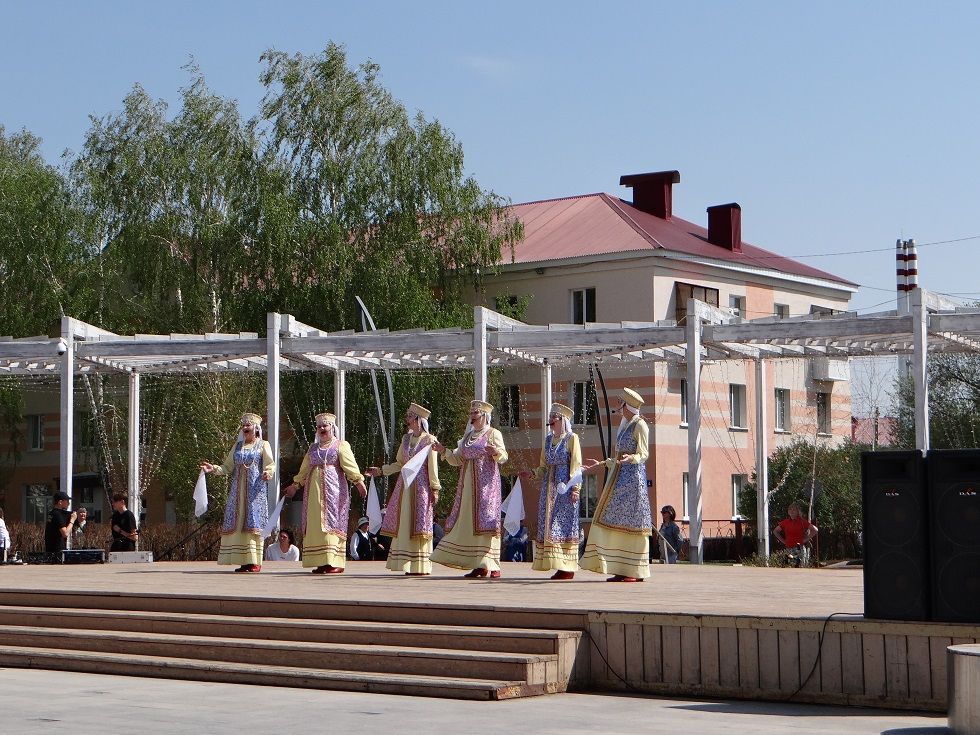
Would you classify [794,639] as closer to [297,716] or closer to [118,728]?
[297,716]

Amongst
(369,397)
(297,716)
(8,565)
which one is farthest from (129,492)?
(297,716)

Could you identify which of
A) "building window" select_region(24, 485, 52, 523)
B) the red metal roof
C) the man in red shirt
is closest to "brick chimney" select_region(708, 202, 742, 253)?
the red metal roof

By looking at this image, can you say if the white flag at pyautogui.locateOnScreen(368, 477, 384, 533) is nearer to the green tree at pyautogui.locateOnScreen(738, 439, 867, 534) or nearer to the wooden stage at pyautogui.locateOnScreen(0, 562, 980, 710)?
the wooden stage at pyautogui.locateOnScreen(0, 562, 980, 710)

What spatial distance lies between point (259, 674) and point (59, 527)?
35.5 ft

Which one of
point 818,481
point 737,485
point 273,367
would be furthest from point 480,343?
point 737,485

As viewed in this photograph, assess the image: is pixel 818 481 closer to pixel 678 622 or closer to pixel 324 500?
pixel 324 500

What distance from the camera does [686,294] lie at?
38906 millimetres

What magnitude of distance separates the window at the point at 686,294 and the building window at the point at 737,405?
247 centimetres

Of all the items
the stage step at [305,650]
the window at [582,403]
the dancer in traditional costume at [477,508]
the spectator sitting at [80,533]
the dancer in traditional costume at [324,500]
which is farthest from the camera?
the window at [582,403]

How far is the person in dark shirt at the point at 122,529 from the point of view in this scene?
20844mm

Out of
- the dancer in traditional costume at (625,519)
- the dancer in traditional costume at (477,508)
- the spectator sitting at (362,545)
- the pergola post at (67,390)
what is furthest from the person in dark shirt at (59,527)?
the dancer in traditional costume at (625,519)

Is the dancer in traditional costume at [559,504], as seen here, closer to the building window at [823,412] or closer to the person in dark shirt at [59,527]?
the person in dark shirt at [59,527]

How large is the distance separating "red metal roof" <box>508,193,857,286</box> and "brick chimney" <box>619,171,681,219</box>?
317 mm

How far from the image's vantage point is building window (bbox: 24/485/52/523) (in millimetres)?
44125
